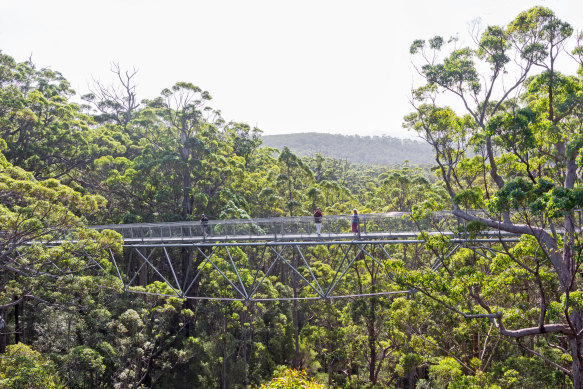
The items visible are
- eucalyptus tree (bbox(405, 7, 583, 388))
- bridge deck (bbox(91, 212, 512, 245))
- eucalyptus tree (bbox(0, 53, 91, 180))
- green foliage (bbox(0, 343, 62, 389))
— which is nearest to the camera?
eucalyptus tree (bbox(405, 7, 583, 388))

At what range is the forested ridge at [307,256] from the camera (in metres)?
7.98

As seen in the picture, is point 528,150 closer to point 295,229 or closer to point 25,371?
point 295,229

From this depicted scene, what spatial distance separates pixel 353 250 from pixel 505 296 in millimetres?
8757

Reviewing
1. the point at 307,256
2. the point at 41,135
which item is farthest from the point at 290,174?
the point at 41,135

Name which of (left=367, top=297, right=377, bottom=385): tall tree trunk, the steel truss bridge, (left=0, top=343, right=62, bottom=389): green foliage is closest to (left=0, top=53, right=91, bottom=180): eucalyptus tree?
the steel truss bridge

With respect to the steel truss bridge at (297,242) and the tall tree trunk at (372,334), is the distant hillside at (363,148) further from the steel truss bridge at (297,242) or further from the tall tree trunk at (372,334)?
the tall tree trunk at (372,334)

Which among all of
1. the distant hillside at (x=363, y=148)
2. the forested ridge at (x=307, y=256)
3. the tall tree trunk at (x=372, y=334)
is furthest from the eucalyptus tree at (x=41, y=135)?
the distant hillside at (x=363, y=148)

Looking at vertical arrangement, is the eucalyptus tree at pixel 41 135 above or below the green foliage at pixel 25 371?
above

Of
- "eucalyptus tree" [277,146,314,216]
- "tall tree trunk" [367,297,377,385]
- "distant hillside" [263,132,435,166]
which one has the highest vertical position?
"distant hillside" [263,132,435,166]

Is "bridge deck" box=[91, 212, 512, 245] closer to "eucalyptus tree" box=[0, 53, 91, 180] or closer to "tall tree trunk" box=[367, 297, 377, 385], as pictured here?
"tall tree trunk" box=[367, 297, 377, 385]

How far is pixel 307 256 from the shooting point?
21703 millimetres

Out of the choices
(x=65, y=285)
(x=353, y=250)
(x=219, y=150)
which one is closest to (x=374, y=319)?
(x=353, y=250)

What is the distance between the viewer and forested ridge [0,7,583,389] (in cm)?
798

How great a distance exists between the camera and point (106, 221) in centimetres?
2269
